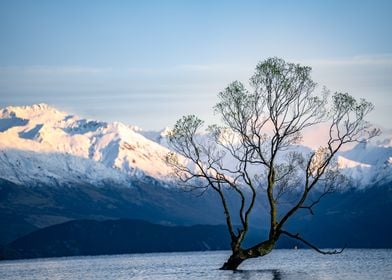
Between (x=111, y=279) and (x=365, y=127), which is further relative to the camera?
(x=111, y=279)

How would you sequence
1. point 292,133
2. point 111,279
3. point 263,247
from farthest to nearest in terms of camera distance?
point 111,279 < point 263,247 < point 292,133

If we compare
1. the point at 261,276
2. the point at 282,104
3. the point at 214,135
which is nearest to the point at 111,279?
the point at 261,276

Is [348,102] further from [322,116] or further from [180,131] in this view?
[180,131]

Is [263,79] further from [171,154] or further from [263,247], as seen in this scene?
[263,247]

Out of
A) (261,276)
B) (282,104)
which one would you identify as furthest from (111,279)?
(282,104)

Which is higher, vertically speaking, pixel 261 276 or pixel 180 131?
pixel 180 131

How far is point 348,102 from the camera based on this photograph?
103 m

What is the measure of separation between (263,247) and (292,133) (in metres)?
16.8

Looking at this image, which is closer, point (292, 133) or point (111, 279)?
point (292, 133)

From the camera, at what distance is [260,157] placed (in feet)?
345

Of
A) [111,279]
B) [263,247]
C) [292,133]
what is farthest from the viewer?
[111,279]

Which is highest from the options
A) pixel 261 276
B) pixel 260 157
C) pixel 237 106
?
pixel 237 106

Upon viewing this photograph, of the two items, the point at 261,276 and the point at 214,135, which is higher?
the point at 214,135

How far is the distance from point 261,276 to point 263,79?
2867cm
